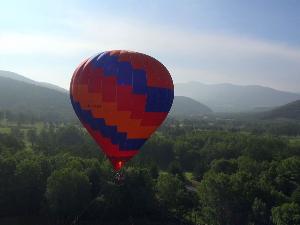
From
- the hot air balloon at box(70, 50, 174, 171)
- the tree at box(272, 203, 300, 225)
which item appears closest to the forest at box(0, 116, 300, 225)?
the tree at box(272, 203, 300, 225)

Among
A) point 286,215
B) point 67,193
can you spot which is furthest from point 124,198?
point 286,215

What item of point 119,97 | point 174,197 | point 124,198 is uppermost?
point 119,97

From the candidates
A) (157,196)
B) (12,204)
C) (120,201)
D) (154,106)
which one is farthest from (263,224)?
(12,204)

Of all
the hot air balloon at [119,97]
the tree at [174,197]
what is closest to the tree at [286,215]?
the tree at [174,197]

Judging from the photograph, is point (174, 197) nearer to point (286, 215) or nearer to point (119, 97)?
point (286, 215)

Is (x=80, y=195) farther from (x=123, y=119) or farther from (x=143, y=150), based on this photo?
(x=143, y=150)

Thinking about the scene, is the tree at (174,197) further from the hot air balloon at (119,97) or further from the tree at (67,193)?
the hot air balloon at (119,97)

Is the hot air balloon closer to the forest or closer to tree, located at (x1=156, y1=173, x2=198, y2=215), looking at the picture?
the forest
